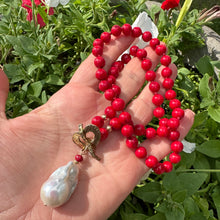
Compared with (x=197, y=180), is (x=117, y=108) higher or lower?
higher

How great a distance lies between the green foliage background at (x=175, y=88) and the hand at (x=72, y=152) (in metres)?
0.13

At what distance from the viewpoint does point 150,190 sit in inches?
43.5

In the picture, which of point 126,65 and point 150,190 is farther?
point 126,65

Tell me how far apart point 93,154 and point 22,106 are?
0.40 meters

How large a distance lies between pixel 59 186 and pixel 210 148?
2.27 feet

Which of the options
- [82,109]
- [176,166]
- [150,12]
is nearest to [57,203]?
[82,109]

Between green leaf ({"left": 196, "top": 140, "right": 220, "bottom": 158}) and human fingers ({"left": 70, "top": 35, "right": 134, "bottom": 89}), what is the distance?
1.73 ft

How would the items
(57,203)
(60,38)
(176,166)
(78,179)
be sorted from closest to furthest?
(57,203), (78,179), (176,166), (60,38)

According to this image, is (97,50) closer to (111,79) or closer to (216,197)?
(111,79)

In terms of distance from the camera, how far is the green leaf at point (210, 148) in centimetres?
122

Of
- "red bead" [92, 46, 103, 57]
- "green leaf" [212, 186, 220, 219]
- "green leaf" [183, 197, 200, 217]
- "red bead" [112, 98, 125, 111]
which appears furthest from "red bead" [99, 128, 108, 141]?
"green leaf" [212, 186, 220, 219]

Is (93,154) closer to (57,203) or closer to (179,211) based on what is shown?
(57,203)

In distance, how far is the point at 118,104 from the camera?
1119mm

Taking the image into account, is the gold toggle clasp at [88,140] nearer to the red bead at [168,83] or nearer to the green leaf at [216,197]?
the red bead at [168,83]
